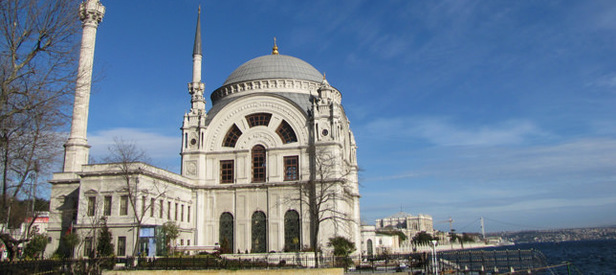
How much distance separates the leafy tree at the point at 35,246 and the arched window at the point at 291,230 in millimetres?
17796

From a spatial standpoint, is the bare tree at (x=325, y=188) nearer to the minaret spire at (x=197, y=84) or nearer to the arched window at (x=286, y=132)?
the arched window at (x=286, y=132)

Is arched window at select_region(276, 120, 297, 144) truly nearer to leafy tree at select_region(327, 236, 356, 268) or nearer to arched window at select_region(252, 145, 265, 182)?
arched window at select_region(252, 145, 265, 182)

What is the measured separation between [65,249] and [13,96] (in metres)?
22.0

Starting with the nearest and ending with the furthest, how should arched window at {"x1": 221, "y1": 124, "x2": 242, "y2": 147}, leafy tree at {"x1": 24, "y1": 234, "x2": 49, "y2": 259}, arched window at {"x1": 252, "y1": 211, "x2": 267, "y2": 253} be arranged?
leafy tree at {"x1": 24, "y1": 234, "x2": 49, "y2": 259}, arched window at {"x1": 252, "y1": 211, "x2": 267, "y2": 253}, arched window at {"x1": 221, "y1": 124, "x2": 242, "y2": 147}

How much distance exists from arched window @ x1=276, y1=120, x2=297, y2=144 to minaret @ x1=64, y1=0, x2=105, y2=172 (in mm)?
15567

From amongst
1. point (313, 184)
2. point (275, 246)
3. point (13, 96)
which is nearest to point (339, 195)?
point (313, 184)

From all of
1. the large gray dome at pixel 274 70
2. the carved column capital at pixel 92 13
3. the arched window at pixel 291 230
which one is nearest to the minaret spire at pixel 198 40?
the large gray dome at pixel 274 70

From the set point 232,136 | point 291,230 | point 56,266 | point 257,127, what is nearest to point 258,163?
point 257,127

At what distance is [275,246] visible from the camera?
40.3 meters

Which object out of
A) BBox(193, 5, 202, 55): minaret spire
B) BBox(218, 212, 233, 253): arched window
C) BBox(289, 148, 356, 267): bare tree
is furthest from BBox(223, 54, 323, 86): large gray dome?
BBox(218, 212, 233, 253): arched window

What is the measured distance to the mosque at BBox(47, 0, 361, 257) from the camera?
3497cm

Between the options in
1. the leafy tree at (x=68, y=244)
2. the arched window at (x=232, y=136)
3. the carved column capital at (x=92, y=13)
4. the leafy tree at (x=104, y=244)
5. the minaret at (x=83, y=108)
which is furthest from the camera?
the arched window at (x=232, y=136)

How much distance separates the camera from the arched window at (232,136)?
44.1m

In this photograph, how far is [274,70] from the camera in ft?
155
